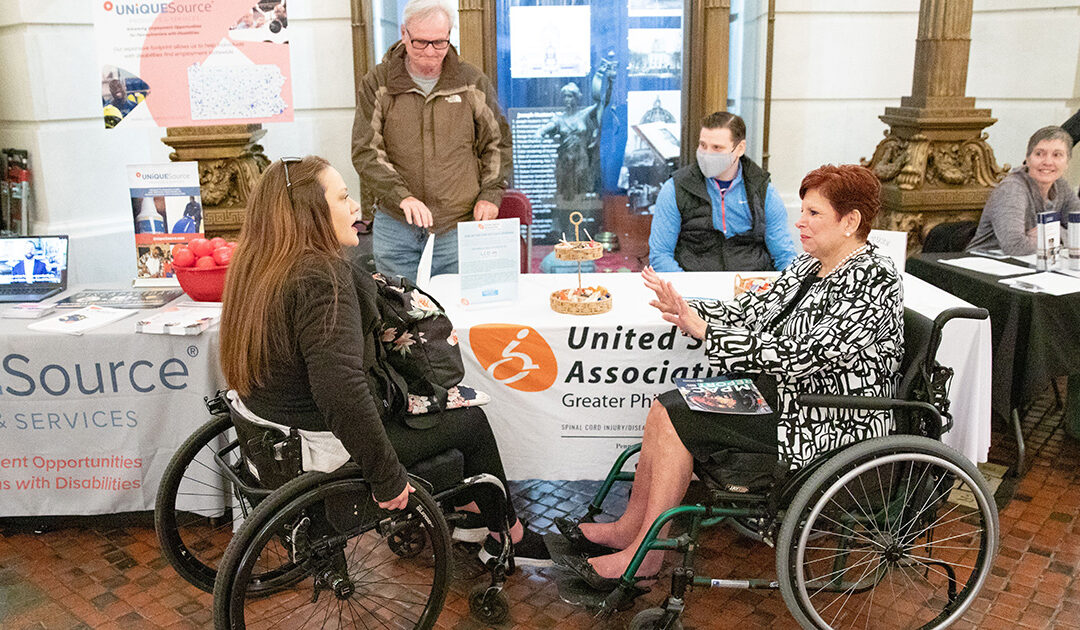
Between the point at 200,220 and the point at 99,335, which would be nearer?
the point at 99,335

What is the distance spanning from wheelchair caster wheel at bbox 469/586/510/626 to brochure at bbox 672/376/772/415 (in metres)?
0.76

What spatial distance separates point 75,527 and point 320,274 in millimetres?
1735

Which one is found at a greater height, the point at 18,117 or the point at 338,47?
the point at 338,47

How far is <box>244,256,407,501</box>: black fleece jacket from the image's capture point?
1.91 m

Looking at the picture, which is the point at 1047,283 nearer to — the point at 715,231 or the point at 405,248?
the point at 715,231

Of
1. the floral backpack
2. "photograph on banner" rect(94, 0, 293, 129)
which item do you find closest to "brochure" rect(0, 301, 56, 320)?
"photograph on banner" rect(94, 0, 293, 129)

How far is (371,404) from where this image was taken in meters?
1.95

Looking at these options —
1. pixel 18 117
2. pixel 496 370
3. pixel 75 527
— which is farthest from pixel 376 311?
pixel 18 117

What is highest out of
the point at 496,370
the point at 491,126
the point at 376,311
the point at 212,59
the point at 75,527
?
the point at 212,59

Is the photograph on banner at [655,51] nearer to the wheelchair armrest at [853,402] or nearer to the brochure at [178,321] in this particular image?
the brochure at [178,321]

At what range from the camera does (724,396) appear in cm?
243

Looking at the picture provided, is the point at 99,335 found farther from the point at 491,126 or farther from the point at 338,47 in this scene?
the point at 338,47

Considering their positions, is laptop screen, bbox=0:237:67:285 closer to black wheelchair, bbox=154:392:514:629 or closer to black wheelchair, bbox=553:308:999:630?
black wheelchair, bbox=154:392:514:629

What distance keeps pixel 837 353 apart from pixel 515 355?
1012 mm
